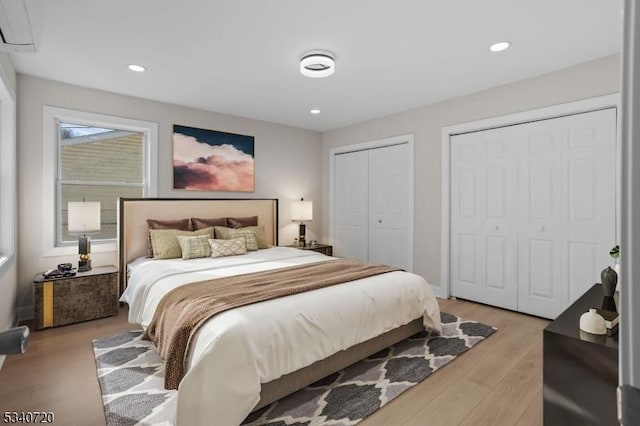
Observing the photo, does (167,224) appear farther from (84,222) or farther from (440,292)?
(440,292)

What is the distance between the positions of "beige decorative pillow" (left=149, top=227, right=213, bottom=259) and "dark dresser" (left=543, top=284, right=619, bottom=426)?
3.35 meters

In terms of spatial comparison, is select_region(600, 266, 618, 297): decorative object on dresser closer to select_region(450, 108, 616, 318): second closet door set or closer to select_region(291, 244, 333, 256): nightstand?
select_region(450, 108, 616, 318): second closet door set

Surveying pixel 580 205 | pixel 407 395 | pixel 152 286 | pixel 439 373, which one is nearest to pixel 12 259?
pixel 152 286

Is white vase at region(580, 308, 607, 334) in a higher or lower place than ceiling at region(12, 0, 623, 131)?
lower

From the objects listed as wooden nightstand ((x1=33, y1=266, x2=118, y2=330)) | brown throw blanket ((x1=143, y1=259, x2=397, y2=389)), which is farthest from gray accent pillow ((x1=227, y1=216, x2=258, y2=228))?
brown throw blanket ((x1=143, y1=259, x2=397, y2=389))

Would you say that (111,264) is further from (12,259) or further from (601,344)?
(601,344)

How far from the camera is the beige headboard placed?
380 cm

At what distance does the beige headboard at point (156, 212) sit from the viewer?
3.80 meters

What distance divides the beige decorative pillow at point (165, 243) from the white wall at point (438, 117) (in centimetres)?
294

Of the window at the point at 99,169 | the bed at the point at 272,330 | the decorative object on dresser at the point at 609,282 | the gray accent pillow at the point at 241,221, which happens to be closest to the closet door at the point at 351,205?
the gray accent pillow at the point at 241,221

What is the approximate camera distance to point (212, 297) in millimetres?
2199

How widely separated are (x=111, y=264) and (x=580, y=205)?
501cm

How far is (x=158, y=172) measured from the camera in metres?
4.20

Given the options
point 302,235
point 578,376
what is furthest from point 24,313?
point 578,376
